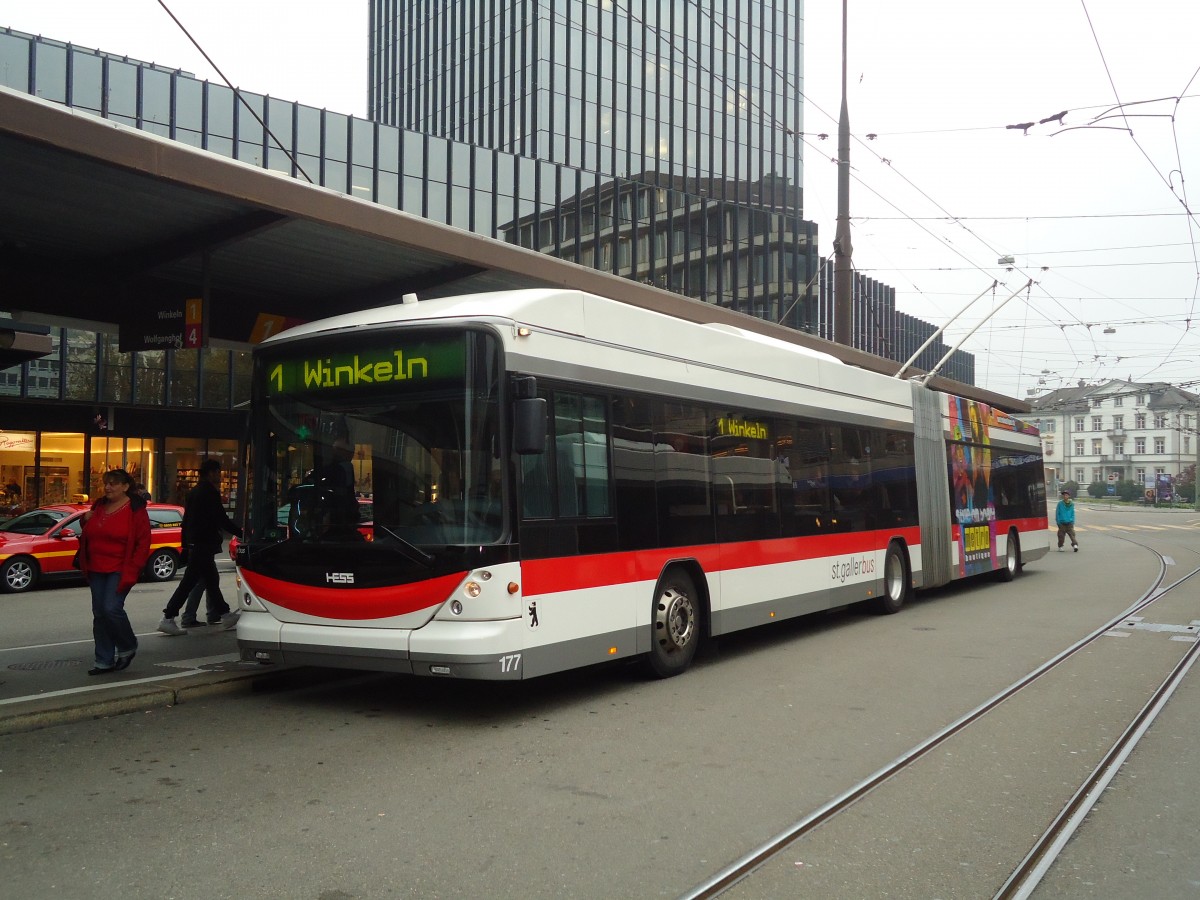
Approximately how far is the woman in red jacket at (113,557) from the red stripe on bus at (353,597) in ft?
3.84

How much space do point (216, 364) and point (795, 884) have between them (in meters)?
35.0

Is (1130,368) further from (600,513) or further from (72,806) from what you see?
(72,806)

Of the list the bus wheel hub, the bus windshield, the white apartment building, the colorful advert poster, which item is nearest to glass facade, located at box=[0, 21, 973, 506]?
the colorful advert poster

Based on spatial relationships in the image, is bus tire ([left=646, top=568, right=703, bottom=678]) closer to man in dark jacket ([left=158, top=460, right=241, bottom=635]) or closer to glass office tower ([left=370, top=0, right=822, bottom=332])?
man in dark jacket ([left=158, top=460, right=241, bottom=635])

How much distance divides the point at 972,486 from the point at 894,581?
4080mm

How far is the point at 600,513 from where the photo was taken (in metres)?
8.20

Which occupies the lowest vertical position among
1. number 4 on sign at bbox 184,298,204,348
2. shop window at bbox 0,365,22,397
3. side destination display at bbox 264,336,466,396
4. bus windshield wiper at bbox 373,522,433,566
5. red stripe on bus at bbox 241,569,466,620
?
red stripe on bus at bbox 241,569,466,620

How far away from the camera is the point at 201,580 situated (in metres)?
11.7

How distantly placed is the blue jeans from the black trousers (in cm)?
241

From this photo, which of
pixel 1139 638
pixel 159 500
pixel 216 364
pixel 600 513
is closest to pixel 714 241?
pixel 216 364

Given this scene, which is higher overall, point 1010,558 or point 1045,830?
point 1010,558

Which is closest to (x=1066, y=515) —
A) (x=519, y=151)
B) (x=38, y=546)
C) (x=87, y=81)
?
(x=38, y=546)

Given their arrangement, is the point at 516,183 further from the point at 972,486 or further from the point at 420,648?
the point at 420,648

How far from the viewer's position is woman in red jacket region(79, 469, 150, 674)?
332 inches
